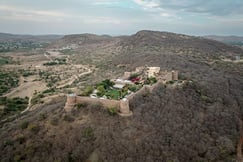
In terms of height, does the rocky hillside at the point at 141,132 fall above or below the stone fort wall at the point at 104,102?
below

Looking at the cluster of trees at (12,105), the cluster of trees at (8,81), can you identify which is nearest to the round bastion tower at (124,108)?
the cluster of trees at (12,105)

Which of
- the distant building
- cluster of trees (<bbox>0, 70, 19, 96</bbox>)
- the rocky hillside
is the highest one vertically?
the distant building

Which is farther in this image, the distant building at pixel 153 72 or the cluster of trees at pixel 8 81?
the cluster of trees at pixel 8 81

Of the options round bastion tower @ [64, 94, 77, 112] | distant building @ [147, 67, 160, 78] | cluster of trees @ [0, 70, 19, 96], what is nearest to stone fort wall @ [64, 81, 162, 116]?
round bastion tower @ [64, 94, 77, 112]

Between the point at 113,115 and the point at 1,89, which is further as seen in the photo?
the point at 1,89

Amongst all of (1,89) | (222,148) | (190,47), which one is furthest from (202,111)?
(190,47)

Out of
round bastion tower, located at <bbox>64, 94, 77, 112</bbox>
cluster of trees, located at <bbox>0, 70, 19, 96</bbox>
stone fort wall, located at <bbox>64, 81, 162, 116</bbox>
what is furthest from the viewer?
cluster of trees, located at <bbox>0, 70, 19, 96</bbox>

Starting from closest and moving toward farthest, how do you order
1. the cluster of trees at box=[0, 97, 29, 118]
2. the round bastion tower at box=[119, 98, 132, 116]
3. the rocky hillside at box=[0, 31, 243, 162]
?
1. the rocky hillside at box=[0, 31, 243, 162]
2. the round bastion tower at box=[119, 98, 132, 116]
3. the cluster of trees at box=[0, 97, 29, 118]

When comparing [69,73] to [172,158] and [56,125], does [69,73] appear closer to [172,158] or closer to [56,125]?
[56,125]

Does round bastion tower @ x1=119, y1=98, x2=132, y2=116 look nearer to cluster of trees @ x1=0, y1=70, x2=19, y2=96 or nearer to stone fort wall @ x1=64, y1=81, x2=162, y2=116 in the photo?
stone fort wall @ x1=64, y1=81, x2=162, y2=116

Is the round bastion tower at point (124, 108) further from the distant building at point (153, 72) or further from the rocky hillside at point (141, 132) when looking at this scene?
the distant building at point (153, 72)

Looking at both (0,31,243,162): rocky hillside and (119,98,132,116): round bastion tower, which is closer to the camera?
(0,31,243,162): rocky hillside
